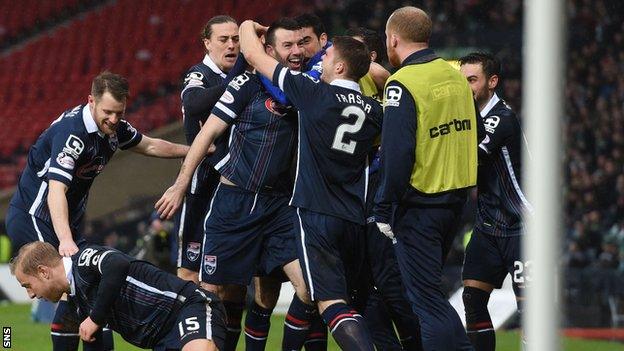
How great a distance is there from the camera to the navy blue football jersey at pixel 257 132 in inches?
256

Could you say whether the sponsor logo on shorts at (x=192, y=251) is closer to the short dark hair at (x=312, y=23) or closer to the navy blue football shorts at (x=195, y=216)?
the navy blue football shorts at (x=195, y=216)

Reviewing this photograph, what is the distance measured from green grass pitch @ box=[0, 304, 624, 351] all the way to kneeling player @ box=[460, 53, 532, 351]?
2.25 meters

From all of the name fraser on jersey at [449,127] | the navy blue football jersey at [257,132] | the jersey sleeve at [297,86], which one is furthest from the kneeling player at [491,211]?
the jersey sleeve at [297,86]

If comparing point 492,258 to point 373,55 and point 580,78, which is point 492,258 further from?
point 580,78

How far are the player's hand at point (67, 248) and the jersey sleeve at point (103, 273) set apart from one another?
0.60 metres

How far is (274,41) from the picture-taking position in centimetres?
649

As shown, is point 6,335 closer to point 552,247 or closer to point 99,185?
point 552,247

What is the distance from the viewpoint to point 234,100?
21.3 feet

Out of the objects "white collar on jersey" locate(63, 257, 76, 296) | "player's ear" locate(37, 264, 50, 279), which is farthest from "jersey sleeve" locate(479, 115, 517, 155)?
"player's ear" locate(37, 264, 50, 279)

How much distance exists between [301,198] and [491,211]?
4.58 ft

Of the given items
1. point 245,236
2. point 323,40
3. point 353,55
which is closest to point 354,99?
point 353,55

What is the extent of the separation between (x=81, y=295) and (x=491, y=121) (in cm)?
252

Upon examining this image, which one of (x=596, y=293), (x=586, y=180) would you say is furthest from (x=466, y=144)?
(x=586, y=180)

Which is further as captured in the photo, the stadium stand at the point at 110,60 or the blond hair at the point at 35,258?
the stadium stand at the point at 110,60
